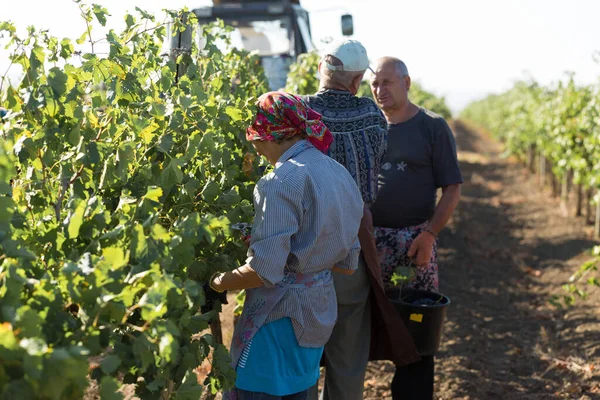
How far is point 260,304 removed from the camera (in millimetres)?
2734

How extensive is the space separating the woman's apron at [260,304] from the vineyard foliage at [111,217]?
180 mm

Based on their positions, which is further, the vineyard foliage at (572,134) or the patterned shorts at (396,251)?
the vineyard foliage at (572,134)

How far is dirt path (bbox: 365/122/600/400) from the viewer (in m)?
5.20

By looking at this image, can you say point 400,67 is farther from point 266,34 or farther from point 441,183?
point 266,34

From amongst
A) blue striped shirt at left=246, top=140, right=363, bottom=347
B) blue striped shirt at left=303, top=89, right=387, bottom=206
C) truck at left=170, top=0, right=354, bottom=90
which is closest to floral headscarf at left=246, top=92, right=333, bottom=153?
blue striped shirt at left=246, top=140, right=363, bottom=347

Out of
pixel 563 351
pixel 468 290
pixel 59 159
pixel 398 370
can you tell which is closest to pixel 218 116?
pixel 59 159

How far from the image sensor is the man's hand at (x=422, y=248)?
12.6ft

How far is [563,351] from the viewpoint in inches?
234

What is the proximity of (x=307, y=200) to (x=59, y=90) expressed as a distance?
80 cm

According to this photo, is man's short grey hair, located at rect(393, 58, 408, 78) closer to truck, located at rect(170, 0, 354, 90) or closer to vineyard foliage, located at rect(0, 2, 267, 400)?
vineyard foliage, located at rect(0, 2, 267, 400)

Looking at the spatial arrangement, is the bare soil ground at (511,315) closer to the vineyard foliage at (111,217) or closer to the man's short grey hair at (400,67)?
the man's short grey hair at (400,67)

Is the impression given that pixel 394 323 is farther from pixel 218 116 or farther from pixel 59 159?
pixel 59 159

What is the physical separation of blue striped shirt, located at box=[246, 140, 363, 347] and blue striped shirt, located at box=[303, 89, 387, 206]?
49 centimetres

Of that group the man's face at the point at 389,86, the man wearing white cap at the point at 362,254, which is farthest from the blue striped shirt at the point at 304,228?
the man's face at the point at 389,86
